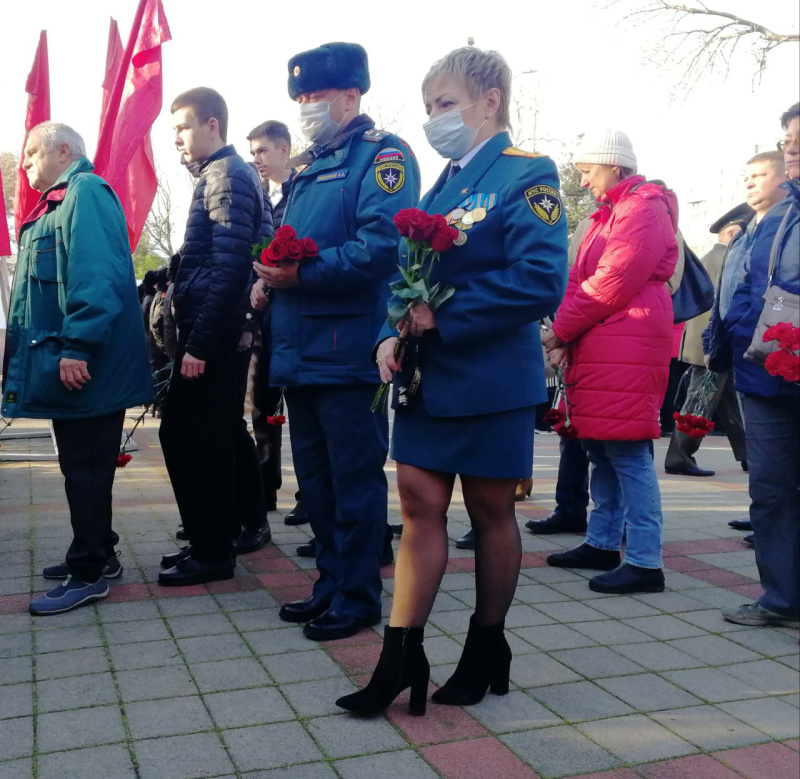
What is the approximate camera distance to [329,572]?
3.76 meters

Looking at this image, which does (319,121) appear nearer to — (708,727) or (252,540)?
(252,540)

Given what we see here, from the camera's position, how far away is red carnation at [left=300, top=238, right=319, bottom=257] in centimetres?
335

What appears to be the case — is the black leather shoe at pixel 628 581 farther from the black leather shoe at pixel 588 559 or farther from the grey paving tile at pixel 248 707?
the grey paving tile at pixel 248 707

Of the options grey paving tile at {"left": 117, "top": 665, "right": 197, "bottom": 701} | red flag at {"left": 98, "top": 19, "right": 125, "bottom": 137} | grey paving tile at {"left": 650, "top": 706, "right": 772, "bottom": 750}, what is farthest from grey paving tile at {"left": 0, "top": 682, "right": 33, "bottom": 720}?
red flag at {"left": 98, "top": 19, "right": 125, "bottom": 137}

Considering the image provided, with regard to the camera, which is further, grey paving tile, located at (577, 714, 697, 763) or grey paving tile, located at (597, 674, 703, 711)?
grey paving tile, located at (597, 674, 703, 711)

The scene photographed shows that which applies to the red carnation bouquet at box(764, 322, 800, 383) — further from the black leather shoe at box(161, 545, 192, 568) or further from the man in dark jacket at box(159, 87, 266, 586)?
the black leather shoe at box(161, 545, 192, 568)

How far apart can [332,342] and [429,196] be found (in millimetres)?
774

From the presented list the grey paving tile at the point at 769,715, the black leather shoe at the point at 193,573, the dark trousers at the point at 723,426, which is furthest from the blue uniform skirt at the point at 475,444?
the dark trousers at the point at 723,426

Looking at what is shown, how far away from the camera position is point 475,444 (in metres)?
2.79

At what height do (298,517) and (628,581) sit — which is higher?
(628,581)

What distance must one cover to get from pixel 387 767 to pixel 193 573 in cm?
Result: 194

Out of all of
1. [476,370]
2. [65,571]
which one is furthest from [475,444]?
[65,571]

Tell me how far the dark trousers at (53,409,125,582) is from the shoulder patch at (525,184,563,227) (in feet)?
6.75

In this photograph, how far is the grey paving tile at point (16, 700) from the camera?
277 cm
